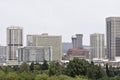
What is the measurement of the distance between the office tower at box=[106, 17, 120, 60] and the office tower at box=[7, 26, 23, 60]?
3233cm

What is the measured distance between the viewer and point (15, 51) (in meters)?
174

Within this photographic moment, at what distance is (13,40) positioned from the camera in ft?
594

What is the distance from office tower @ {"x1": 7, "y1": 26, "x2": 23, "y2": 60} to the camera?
6890 inches

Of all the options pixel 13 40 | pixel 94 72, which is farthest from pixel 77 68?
pixel 13 40

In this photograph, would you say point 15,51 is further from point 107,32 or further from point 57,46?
point 107,32

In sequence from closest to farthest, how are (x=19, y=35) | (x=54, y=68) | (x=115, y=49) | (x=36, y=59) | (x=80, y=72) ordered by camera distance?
(x=80, y=72), (x=54, y=68), (x=36, y=59), (x=115, y=49), (x=19, y=35)

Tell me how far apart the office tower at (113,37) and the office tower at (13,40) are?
32334 millimetres

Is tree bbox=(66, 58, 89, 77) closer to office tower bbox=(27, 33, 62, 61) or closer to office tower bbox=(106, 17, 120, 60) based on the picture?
office tower bbox=(106, 17, 120, 60)

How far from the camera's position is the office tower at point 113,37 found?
172 metres

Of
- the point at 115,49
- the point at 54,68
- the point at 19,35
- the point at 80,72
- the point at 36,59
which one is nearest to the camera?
the point at 80,72

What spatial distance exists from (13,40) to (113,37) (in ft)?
117

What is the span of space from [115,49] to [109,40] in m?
6.17

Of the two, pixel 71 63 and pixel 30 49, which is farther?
pixel 30 49

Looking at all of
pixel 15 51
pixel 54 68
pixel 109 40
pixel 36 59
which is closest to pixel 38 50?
pixel 36 59
